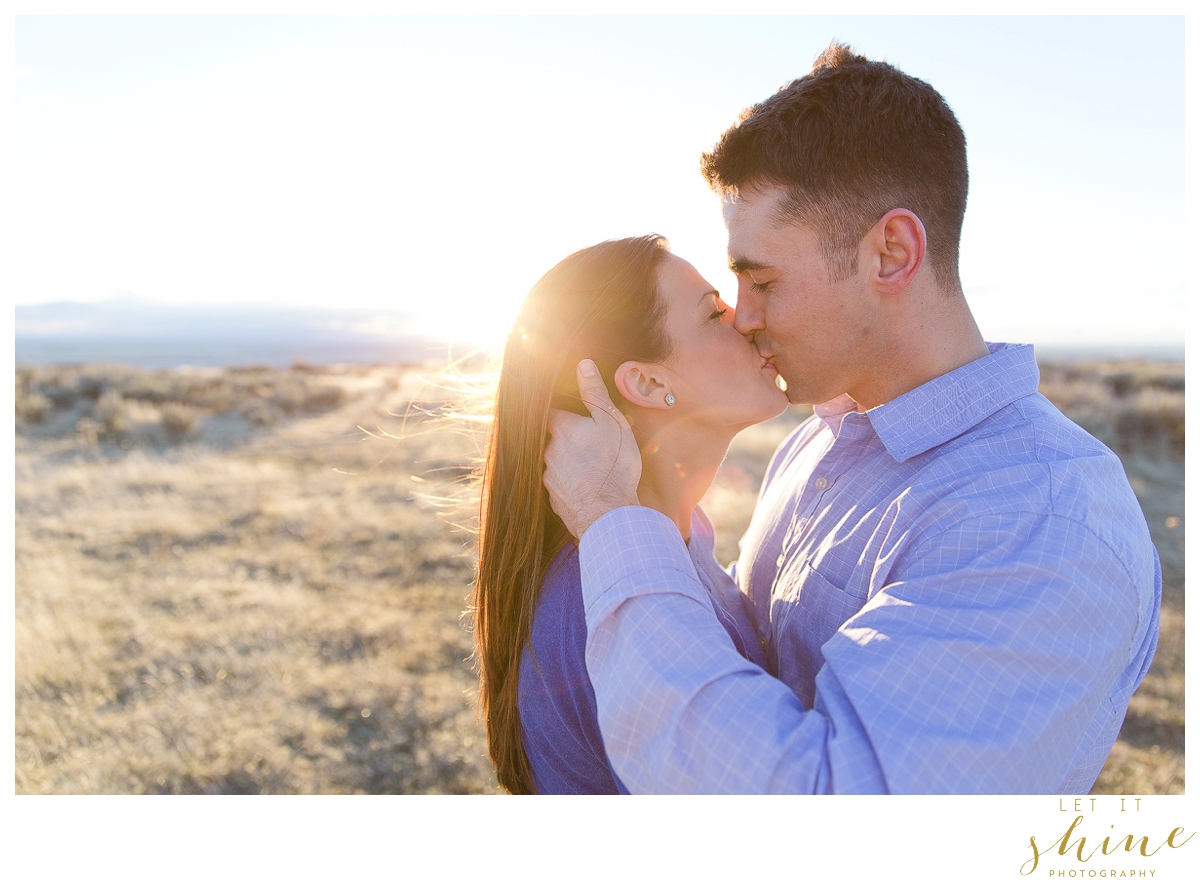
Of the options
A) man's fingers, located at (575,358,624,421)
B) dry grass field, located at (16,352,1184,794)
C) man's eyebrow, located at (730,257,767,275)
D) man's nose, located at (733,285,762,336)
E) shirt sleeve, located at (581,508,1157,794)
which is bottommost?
dry grass field, located at (16,352,1184,794)

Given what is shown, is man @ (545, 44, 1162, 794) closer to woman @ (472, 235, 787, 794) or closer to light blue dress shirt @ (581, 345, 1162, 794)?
light blue dress shirt @ (581, 345, 1162, 794)

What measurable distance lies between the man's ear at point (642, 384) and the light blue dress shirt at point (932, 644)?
68 cm

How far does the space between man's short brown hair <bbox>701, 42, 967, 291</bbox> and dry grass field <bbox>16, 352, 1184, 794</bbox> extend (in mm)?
1382

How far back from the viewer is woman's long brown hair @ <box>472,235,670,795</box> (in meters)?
2.18

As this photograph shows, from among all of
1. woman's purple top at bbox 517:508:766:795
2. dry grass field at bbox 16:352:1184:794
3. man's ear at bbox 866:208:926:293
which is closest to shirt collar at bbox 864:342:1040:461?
man's ear at bbox 866:208:926:293

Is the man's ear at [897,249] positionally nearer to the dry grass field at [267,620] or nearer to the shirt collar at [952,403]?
the shirt collar at [952,403]

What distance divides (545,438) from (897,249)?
1222 mm

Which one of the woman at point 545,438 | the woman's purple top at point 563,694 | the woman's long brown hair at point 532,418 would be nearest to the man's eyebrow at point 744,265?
the woman at point 545,438

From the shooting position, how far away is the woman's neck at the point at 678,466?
8.29 feet

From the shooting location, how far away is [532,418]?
7.10ft

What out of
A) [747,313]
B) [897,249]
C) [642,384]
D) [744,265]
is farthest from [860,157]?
[642,384]

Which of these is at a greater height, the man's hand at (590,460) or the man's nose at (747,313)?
the man's nose at (747,313)
